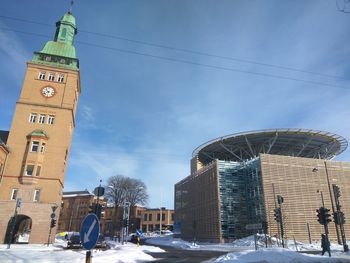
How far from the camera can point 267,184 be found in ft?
157

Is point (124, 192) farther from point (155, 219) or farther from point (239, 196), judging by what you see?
point (155, 219)

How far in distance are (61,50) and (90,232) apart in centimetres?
4606

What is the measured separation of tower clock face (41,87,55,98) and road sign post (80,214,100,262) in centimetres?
4075

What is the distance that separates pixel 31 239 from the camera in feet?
115

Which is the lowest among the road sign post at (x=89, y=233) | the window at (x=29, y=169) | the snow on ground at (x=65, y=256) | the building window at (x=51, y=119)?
the snow on ground at (x=65, y=256)

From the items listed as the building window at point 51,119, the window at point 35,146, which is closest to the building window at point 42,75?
the building window at point 51,119

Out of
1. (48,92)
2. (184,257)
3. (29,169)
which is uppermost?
(48,92)

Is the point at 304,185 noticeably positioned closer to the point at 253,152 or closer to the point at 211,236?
the point at 253,152

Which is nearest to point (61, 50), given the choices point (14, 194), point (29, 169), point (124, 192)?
point (29, 169)

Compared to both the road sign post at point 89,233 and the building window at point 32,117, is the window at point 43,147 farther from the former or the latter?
the road sign post at point 89,233

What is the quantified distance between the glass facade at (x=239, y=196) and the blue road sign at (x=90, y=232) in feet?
147

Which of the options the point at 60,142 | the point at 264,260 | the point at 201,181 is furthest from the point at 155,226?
the point at 264,260

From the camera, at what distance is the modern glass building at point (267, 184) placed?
155ft

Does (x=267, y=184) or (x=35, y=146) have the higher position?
(x=35, y=146)
